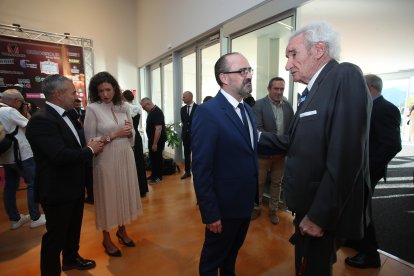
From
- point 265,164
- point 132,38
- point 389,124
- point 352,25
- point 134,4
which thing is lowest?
point 265,164

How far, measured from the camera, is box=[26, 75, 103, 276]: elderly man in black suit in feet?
5.31

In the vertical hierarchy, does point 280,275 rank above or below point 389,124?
below

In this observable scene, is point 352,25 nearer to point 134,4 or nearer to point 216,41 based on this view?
point 216,41

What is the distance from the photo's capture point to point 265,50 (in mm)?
3842

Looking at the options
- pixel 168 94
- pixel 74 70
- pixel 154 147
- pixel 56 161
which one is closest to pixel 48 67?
pixel 74 70

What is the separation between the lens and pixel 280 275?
206 cm

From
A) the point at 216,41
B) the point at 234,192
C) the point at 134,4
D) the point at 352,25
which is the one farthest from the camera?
the point at 134,4

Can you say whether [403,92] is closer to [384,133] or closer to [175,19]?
[175,19]

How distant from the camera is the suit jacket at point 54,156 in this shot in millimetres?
1608

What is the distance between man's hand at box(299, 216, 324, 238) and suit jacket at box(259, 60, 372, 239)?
3 cm

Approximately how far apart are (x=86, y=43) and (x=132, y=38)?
148 centimetres

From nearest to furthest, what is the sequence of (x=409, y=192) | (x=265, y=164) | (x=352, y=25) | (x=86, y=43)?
(x=265, y=164) < (x=409, y=192) < (x=352, y=25) < (x=86, y=43)

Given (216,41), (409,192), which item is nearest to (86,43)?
(216,41)

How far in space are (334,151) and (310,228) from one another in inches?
13.7
